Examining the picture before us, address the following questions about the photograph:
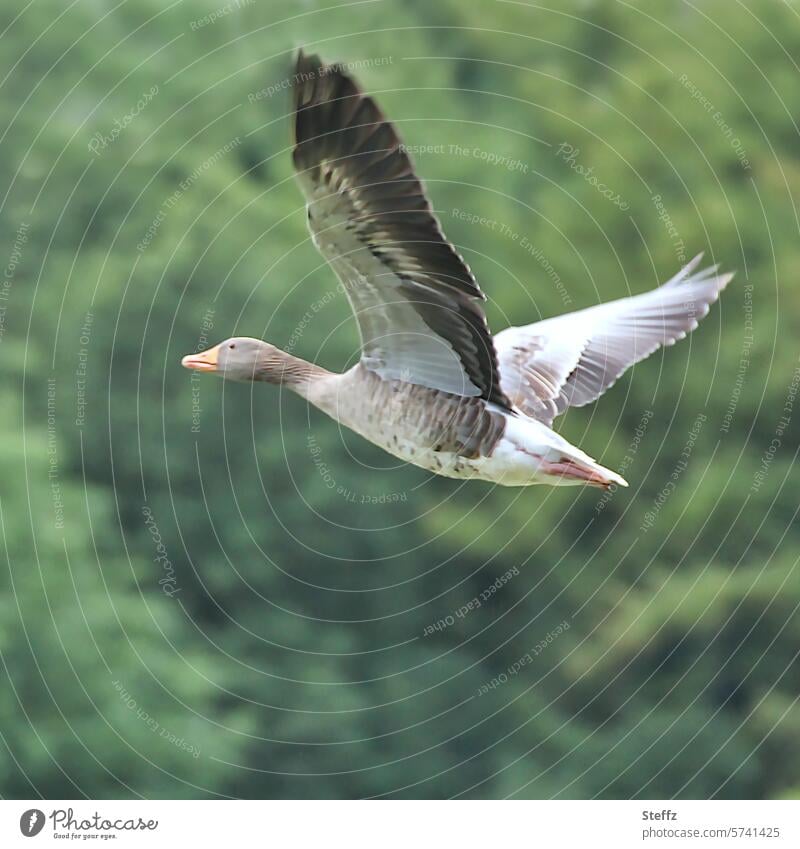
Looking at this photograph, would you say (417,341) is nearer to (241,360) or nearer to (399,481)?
(241,360)

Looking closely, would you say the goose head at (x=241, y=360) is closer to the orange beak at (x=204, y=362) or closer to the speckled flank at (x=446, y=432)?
the orange beak at (x=204, y=362)

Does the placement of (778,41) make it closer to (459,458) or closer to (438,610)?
(438,610)

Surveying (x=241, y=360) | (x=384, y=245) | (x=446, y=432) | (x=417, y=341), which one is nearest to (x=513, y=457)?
(x=446, y=432)

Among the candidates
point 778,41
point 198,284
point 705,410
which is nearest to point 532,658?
point 705,410

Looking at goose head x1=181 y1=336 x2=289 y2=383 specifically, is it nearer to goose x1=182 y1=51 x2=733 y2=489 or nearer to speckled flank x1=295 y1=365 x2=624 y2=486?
goose x1=182 y1=51 x2=733 y2=489
